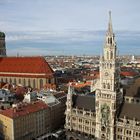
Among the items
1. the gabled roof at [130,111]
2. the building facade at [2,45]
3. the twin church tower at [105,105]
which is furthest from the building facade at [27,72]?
the gabled roof at [130,111]

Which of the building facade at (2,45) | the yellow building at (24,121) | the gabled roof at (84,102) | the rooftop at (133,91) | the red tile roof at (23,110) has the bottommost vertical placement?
the yellow building at (24,121)

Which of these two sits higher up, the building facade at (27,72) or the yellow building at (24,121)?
the building facade at (27,72)

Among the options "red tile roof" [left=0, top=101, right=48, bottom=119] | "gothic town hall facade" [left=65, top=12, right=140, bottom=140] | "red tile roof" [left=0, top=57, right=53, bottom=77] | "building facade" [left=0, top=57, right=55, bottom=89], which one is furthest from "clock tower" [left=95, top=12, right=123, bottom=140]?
"red tile roof" [left=0, top=57, right=53, bottom=77]

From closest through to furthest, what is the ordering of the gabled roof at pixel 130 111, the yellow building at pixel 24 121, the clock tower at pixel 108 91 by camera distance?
the gabled roof at pixel 130 111 < the clock tower at pixel 108 91 < the yellow building at pixel 24 121

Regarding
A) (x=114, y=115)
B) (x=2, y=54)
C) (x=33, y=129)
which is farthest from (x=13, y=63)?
(x=114, y=115)

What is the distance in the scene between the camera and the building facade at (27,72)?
16000 cm

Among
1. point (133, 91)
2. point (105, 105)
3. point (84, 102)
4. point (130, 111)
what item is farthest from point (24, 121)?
point (133, 91)

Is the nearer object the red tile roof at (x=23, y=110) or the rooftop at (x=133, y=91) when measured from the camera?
the red tile roof at (x=23, y=110)

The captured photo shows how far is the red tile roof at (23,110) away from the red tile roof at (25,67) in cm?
4604

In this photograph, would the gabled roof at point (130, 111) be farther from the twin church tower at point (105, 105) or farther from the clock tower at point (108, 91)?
the clock tower at point (108, 91)

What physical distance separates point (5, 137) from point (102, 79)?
41.3 m

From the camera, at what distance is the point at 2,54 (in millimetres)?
197375

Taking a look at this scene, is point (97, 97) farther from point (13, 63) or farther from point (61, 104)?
point (13, 63)

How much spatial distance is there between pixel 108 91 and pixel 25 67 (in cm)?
8099
